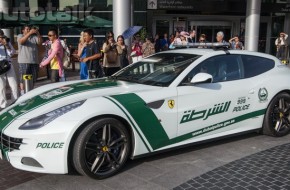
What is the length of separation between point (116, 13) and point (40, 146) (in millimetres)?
8422

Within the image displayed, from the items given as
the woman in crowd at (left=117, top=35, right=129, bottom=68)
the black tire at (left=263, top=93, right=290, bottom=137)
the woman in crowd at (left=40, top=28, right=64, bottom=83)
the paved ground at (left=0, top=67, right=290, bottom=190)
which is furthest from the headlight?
the woman in crowd at (left=117, top=35, right=129, bottom=68)

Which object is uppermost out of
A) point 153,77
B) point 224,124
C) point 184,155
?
point 153,77

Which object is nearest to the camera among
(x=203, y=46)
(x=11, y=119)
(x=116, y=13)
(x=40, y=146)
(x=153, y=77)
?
(x=40, y=146)

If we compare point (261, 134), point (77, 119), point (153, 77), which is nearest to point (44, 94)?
point (77, 119)

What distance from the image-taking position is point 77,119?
12.2 feet

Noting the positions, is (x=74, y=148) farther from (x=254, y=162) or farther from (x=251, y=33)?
(x=251, y=33)

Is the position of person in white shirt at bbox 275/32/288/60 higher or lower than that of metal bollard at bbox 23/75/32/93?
higher

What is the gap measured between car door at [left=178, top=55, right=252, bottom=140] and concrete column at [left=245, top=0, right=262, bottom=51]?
43.9ft

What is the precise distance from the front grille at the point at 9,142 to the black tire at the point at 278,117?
3687 mm

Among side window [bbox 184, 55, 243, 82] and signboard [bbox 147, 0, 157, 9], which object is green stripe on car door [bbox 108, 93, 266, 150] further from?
signboard [bbox 147, 0, 157, 9]

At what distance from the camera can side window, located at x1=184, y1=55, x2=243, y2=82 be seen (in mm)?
4913

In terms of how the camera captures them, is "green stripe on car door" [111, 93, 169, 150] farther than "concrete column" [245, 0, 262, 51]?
No

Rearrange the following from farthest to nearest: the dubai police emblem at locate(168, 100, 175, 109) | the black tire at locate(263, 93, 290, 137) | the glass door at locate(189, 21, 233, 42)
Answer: the glass door at locate(189, 21, 233, 42), the black tire at locate(263, 93, 290, 137), the dubai police emblem at locate(168, 100, 175, 109)

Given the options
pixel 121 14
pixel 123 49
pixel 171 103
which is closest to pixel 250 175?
pixel 171 103
